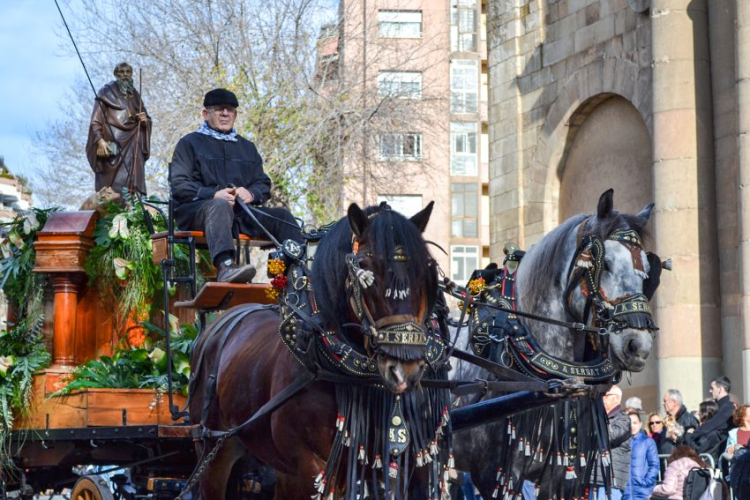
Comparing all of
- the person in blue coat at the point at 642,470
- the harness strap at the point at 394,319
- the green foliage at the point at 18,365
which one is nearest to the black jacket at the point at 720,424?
the person in blue coat at the point at 642,470

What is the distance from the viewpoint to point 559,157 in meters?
18.2

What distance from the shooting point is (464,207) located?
52.1m

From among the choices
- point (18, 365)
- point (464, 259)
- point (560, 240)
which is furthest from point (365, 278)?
point (464, 259)

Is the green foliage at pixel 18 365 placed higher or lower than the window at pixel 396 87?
lower

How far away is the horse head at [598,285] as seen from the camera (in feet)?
23.1

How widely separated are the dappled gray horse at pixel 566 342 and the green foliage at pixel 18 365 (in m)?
3.23

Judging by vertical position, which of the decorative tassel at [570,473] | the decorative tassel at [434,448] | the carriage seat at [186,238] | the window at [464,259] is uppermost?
the window at [464,259]

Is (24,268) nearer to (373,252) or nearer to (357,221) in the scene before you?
(357,221)

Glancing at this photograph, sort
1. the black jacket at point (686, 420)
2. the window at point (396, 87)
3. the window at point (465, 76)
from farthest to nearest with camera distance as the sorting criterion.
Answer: the window at point (465, 76) → the window at point (396, 87) → the black jacket at point (686, 420)

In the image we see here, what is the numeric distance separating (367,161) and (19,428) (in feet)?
63.3

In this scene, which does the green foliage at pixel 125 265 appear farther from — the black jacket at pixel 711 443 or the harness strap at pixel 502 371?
the black jacket at pixel 711 443

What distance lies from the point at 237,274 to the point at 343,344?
173 cm

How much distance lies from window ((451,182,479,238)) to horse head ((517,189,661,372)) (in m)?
44.2

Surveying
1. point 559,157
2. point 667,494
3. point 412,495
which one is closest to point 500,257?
point 559,157
